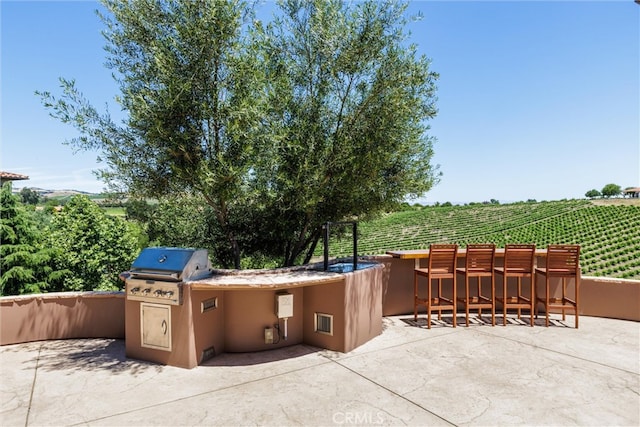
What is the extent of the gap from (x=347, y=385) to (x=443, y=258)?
11.3 ft

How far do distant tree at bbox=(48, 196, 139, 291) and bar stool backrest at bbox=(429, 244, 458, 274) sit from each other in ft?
34.3

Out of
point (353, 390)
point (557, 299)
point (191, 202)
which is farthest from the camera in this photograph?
point (557, 299)

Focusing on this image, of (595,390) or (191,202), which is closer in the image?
(595,390)

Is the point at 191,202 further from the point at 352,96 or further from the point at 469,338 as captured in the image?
the point at 469,338

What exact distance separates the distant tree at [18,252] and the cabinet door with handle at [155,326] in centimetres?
713

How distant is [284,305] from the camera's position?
5.68 metres

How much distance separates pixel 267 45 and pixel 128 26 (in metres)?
2.22

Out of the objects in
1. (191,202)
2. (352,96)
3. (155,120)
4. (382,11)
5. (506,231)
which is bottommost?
(506,231)

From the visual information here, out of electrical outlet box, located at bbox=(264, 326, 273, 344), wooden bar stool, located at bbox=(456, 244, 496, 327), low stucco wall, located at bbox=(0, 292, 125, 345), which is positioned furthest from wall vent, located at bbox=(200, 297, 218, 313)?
wooden bar stool, located at bbox=(456, 244, 496, 327)

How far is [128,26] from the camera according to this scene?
228 inches

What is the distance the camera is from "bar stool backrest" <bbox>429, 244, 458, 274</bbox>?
274 inches

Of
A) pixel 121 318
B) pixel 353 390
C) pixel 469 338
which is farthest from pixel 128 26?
pixel 469 338

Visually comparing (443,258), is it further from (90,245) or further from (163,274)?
(90,245)

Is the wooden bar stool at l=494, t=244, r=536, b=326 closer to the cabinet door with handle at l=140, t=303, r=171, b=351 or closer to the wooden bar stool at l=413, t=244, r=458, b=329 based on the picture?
the wooden bar stool at l=413, t=244, r=458, b=329
